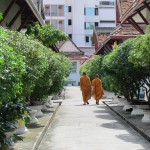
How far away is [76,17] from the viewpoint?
77.4 metres

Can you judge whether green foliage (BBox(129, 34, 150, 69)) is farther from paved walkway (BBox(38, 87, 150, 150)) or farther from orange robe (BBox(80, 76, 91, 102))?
orange robe (BBox(80, 76, 91, 102))

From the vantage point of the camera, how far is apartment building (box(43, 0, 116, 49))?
251ft

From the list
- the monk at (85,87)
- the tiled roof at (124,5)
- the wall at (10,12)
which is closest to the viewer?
the wall at (10,12)

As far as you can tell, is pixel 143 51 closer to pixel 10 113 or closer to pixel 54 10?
pixel 10 113

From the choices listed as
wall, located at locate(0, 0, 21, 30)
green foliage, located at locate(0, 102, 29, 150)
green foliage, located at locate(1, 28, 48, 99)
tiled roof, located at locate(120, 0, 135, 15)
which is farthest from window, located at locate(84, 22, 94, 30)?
green foliage, located at locate(0, 102, 29, 150)

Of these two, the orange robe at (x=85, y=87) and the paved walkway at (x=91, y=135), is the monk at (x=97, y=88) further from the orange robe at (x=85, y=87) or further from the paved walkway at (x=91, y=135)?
the paved walkway at (x=91, y=135)

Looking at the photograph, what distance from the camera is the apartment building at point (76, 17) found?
251ft

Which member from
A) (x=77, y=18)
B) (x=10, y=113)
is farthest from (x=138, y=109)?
(x=77, y=18)

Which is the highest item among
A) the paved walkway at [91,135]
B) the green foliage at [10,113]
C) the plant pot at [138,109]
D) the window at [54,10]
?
the window at [54,10]

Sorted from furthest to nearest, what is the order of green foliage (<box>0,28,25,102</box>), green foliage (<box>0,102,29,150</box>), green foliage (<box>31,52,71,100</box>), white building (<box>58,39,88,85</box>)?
1. white building (<box>58,39,88,85</box>)
2. green foliage (<box>31,52,71,100</box>)
3. green foliage (<box>0,102,29,150</box>)
4. green foliage (<box>0,28,25,102</box>)

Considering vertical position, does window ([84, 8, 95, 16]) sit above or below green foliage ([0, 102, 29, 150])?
above

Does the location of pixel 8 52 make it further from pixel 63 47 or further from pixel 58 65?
pixel 63 47

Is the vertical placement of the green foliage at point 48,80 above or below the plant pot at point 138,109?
above

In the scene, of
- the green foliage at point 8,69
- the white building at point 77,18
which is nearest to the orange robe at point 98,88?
the green foliage at point 8,69
